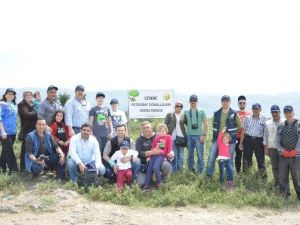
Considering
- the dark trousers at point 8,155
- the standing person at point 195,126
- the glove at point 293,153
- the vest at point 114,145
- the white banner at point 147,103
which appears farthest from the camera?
the white banner at point 147,103

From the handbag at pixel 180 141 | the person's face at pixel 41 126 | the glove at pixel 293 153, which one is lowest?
the glove at pixel 293 153

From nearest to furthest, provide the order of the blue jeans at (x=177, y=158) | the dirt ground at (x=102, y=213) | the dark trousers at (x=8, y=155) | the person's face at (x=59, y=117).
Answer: the dirt ground at (x=102, y=213), the person's face at (x=59, y=117), the dark trousers at (x=8, y=155), the blue jeans at (x=177, y=158)

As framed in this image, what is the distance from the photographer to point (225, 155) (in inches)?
381

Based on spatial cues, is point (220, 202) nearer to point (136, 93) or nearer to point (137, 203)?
point (137, 203)

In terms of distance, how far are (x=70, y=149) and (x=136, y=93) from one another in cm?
354

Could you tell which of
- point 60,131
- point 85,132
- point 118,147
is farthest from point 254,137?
point 60,131

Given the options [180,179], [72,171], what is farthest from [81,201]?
[180,179]

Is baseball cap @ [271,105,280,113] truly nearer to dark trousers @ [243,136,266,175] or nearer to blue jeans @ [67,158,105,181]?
dark trousers @ [243,136,266,175]

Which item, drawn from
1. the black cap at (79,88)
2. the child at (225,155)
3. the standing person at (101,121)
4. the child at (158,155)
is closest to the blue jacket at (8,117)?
the black cap at (79,88)

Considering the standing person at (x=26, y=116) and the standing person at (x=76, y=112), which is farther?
the standing person at (x=26, y=116)

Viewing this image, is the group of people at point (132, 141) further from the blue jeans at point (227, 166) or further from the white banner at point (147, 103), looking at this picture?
the white banner at point (147, 103)

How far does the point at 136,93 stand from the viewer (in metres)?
12.3

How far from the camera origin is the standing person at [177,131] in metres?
10.6

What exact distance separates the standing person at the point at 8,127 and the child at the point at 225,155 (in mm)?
4811
